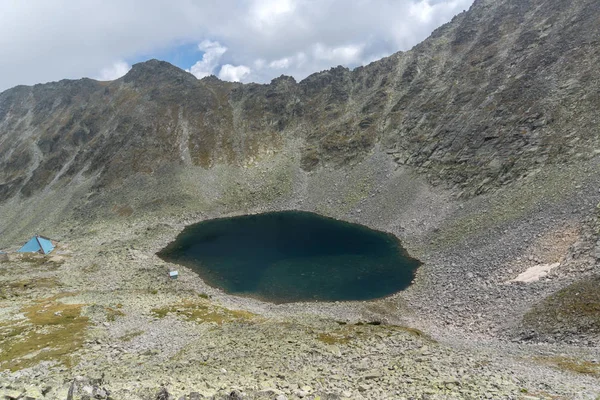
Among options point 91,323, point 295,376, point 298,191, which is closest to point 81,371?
point 91,323

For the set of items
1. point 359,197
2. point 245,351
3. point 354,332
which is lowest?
point 245,351

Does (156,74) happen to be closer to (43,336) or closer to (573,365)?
(43,336)

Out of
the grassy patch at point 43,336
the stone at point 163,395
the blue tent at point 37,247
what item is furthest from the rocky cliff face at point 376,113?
the grassy patch at point 43,336

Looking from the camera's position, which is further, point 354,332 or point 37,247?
point 37,247

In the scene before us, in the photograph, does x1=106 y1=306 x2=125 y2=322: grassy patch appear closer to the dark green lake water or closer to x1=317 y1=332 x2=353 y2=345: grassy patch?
the dark green lake water

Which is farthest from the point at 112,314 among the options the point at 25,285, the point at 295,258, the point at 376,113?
the point at 376,113

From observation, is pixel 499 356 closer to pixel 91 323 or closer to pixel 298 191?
pixel 91 323
